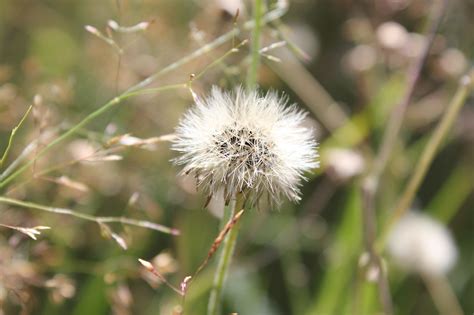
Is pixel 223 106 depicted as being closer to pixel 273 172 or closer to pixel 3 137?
pixel 273 172

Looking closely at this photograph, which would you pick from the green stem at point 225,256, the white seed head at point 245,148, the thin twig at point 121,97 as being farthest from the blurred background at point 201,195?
the white seed head at point 245,148

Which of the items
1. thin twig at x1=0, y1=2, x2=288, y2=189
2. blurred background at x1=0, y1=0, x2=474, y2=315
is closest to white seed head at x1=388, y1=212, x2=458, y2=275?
blurred background at x1=0, y1=0, x2=474, y2=315

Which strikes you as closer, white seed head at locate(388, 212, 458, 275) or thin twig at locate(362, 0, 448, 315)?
thin twig at locate(362, 0, 448, 315)

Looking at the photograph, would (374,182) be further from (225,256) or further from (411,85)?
(225,256)

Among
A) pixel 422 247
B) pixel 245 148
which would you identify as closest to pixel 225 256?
pixel 245 148

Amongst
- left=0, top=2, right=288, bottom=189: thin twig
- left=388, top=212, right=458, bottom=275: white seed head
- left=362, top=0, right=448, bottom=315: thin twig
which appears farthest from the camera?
left=388, top=212, right=458, bottom=275: white seed head

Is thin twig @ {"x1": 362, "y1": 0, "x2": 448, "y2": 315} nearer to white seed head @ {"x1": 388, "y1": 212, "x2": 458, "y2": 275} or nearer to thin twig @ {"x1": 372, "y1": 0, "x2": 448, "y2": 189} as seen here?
thin twig @ {"x1": 372, "y1": 0, "x2": 448, "y2": 189}

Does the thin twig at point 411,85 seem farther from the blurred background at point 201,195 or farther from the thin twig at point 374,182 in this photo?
the blurred background at point 201,195
